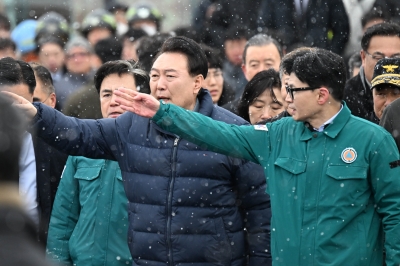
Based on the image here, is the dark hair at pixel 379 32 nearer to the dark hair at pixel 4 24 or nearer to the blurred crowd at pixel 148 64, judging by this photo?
the blurred crowd at pixel 148 64

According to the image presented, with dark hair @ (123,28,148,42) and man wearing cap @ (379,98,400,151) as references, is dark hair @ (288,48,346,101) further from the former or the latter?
dark hair @ (123,28,148,42)

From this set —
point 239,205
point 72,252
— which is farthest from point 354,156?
point 72,252

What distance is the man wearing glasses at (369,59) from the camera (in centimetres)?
811

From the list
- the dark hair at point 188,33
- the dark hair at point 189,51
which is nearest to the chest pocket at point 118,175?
the dark hair at point 189,51

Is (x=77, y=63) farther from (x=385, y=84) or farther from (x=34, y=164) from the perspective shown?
(x=385, y=84)

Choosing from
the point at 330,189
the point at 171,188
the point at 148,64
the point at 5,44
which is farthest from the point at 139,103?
the point at 5,44

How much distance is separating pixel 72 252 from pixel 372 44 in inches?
142

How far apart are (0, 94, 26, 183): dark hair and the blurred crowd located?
22 mm

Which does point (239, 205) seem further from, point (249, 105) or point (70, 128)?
point (249, 105)

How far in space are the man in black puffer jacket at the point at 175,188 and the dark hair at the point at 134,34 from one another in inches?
234

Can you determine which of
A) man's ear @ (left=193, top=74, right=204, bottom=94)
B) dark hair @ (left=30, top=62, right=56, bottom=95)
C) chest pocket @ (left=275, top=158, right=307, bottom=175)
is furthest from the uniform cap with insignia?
dark hair @ (left=30, top=62, right=56, bottom=95)

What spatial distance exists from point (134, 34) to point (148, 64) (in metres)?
3.37

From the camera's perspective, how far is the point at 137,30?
12.0 meters

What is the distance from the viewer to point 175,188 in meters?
5.63
